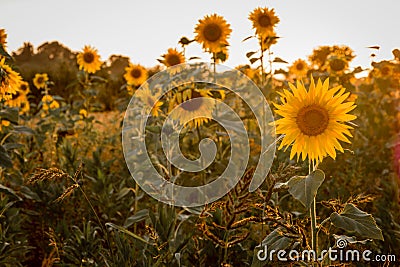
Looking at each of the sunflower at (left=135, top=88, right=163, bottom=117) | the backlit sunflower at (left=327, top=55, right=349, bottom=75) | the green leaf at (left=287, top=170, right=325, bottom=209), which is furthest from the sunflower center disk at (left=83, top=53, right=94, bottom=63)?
the green leaf at (left=287, top=170, right=325, bottom=209)

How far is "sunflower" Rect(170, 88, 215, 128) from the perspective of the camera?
2.80m

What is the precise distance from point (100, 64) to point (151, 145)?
2.24 meters

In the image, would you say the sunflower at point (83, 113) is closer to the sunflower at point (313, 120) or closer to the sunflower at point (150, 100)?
the sunflower at point (150, 100)

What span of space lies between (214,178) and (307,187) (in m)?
1.66

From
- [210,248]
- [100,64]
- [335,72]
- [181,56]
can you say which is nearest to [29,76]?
[100,64]

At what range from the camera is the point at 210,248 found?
212cm

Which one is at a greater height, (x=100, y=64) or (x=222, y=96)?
(x=100, y=64)

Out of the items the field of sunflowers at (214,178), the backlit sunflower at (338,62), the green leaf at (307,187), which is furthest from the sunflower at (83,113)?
the green leaf at (307,187)

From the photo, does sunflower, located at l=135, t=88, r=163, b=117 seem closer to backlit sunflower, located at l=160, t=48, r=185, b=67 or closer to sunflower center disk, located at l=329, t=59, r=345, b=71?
backlit sunflower, located at l=160, t=48, r=185, b=67

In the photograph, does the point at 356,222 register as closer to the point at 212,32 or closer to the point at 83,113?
the point at 212,32

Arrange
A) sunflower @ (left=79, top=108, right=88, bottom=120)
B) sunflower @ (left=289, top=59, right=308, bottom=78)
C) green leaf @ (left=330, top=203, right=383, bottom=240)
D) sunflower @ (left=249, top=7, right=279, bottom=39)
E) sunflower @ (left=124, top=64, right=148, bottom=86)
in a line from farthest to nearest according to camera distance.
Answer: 1. sunflower @ (left=289, top=59, right=308, bottom=78)
2. sunflower @ (left=79, top=108, right=88, bottom=120)
3. sunflower @ (left=124, top=64, right=148, bottom=86)
4. sunflower @ (left=249, top=7, right=279, bottom=39)
5. green leaf @ (left=330, top=203, right=383, bottom=240)

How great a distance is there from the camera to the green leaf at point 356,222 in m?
1.29

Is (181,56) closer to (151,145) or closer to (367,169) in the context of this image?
(151,145)

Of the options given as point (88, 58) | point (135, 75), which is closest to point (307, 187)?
point (135, 75)
